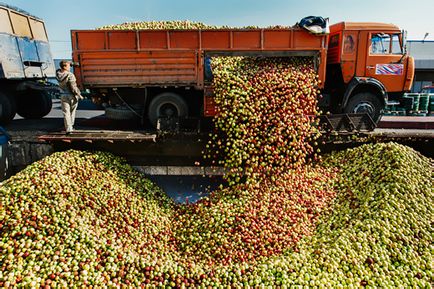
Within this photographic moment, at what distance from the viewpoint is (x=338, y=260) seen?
4.27m

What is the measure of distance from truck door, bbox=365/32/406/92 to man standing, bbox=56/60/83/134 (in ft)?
25.5

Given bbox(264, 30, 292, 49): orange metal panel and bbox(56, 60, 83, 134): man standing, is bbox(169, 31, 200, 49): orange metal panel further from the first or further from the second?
bbox(56, 60, 83, 134): man standing

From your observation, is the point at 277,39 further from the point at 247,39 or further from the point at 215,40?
the point at 215,40

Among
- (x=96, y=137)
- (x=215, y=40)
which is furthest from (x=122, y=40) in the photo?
(x=96, y=137)

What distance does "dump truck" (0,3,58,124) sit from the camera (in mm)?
9086

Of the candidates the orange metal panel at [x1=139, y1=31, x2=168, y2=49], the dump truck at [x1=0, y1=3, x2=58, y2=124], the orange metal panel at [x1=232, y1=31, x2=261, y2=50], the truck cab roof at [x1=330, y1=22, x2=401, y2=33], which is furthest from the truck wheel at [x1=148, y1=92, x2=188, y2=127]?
the truck cab roof at [x1=330, y1=22, x2=401, y2=33]

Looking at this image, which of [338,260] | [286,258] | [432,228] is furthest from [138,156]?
[432,228]

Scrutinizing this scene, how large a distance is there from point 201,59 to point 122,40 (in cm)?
214

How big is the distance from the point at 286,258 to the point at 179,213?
2605 millimetres

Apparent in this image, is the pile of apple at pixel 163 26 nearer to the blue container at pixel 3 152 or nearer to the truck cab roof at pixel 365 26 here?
the truck cab roof at pixel 365 26

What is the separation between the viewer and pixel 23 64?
379 inches

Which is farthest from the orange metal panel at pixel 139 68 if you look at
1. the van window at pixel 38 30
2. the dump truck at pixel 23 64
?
the van window at pixel 38 30

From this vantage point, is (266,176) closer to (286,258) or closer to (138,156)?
(286,258)

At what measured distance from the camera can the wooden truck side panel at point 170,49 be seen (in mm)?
8016
